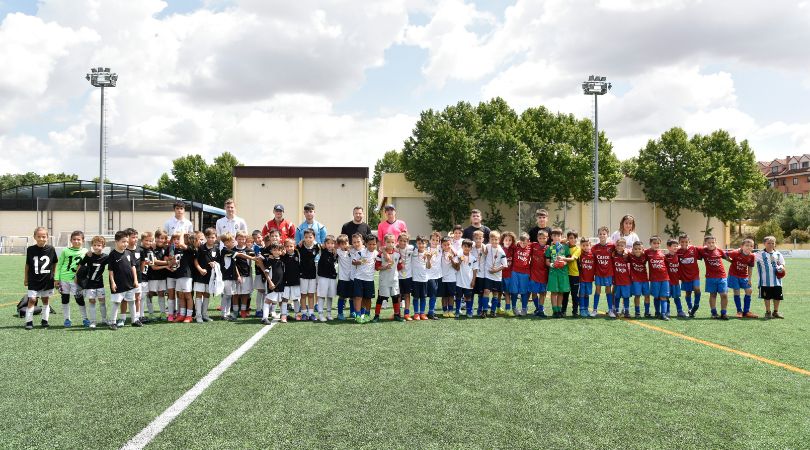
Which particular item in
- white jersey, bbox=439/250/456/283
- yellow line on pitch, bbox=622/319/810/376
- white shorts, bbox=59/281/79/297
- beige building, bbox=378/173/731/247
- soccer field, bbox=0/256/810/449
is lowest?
yellow line on pitch, bbox=622/319/810/376

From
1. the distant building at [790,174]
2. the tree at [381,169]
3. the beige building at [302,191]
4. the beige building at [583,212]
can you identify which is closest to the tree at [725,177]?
the beige building at [583,212]

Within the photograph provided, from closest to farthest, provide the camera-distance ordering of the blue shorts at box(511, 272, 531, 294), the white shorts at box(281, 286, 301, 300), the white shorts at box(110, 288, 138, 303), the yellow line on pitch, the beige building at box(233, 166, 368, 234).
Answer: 1. the yellow line on pitch
2. the white shorts at box(110, 288, 138, 303)
3. the white shorts at box(281, 286, 301, 300)
4. the blue shorts at box(511, 272, 531, 294)
5. the beige building at box(233, 166, 368, 234)

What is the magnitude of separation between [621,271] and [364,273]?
4463 millimetres

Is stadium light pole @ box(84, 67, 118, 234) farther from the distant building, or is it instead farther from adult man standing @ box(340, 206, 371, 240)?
the distant building

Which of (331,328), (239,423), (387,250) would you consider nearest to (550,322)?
(387,250)

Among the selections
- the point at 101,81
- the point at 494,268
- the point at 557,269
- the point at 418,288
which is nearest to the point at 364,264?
the point at 418,288

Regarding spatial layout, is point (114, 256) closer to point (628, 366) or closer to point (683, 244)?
point (628, 366)

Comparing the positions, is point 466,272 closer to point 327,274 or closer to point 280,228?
point 327,274

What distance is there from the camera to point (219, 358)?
6133 millimetres

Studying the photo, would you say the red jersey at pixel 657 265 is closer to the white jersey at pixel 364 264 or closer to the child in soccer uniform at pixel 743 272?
the child in soccer uniform at pixel 743 272

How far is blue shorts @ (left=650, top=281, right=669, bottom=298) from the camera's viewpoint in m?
9.52

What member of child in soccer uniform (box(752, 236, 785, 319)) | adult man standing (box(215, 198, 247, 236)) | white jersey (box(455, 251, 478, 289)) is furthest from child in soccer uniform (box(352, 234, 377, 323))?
child in soccer uniform (box(752, 236, 785, 319))

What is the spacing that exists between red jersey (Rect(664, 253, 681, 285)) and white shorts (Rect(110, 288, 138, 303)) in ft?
28.9

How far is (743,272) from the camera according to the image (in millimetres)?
9727
